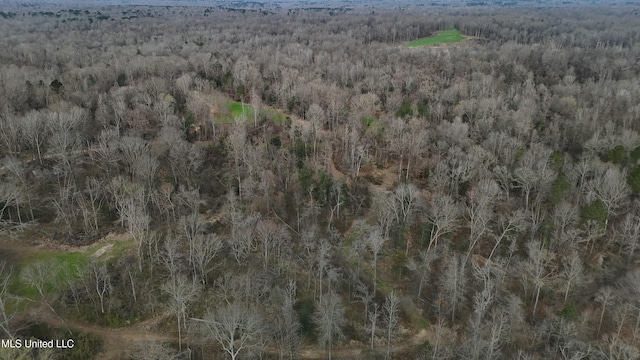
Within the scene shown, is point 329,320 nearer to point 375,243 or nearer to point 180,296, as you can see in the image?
point 375,243

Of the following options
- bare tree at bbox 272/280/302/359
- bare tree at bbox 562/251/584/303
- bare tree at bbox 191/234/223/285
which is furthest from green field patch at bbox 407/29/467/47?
bare tree at bbox 272/280/302/359

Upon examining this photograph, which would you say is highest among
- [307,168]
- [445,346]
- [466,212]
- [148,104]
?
[148,104]

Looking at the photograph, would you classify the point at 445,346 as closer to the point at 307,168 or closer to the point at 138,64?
the point at 307,168

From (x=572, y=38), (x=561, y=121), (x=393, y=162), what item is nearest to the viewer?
(x=393, y=162)

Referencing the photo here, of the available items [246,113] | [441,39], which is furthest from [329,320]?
[441,39]

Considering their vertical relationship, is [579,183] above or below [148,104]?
below

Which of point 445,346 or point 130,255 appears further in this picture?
point 130,255

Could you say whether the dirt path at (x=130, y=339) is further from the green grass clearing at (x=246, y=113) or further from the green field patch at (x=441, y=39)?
the green field patch at (x=441, y=39)

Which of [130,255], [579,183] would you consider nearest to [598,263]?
[579,183]
